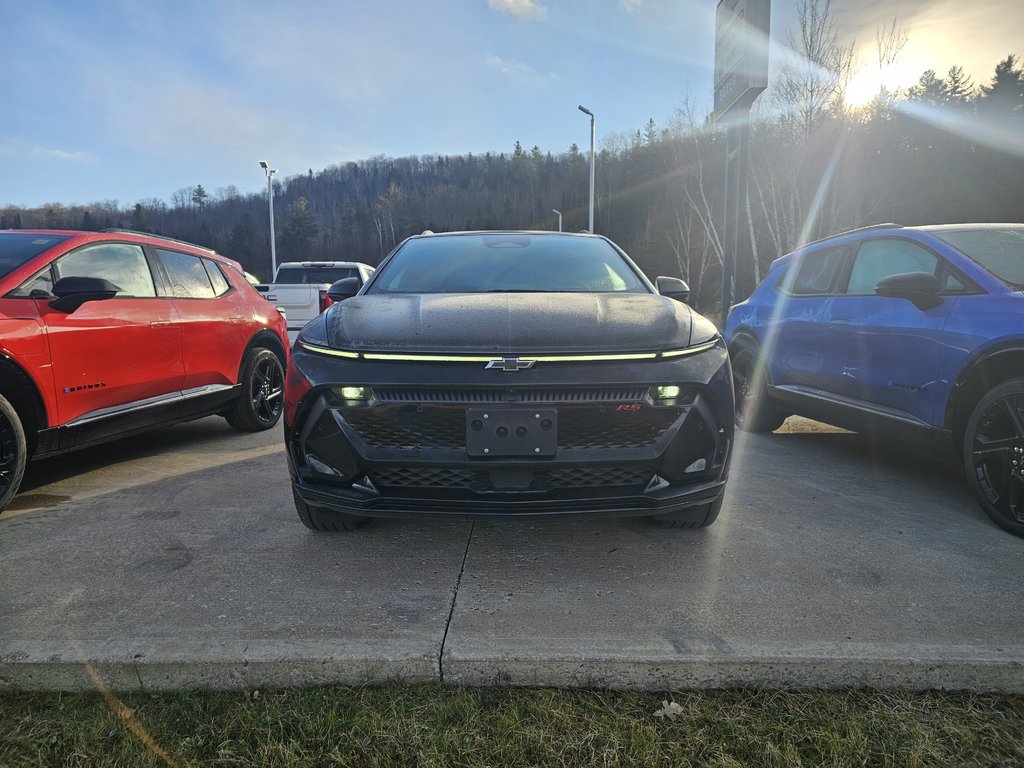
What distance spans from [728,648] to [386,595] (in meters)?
1.24

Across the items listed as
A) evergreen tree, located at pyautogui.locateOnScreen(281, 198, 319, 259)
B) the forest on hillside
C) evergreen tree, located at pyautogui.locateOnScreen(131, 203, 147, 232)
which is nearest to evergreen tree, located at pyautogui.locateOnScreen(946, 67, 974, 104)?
the forest on hillside

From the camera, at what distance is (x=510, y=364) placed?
230 cm

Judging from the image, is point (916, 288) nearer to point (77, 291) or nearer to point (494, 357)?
point (494, 357)

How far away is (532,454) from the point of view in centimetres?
228

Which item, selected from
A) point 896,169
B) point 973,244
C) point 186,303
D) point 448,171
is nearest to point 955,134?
point 896,169

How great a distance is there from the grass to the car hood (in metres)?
1.20

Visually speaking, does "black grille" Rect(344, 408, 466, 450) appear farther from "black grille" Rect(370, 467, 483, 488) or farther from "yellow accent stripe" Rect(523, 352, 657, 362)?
"yellow accent stripe" Rect(523, 352, 657, 362)

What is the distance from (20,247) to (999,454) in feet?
18.0

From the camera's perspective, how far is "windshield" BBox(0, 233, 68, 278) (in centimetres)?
355

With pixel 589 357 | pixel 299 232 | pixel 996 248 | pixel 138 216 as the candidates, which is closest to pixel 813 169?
pixel 996 248

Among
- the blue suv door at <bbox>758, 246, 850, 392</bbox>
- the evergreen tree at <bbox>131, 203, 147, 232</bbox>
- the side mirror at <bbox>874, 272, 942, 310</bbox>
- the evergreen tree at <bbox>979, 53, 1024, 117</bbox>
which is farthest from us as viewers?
the evergreen tree at <bbox>131, 203, 147, 232</bbox>

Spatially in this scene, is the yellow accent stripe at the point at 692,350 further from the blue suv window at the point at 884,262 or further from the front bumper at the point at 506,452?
the blue suv window at the point at 884,262

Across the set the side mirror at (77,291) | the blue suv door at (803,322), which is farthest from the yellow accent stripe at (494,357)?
the blue suv door at (803,322)

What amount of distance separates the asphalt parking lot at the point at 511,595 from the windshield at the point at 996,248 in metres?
1.28
